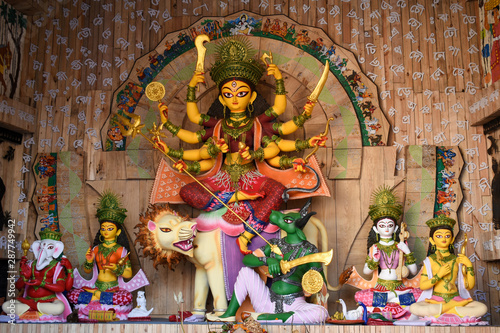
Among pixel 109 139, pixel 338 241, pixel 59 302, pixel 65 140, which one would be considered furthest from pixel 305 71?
pixel 59 302

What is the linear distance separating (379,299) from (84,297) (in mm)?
2358

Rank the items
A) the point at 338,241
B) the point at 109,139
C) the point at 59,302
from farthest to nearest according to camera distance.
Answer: the point at 109,139 < the point at 338,241 < the point at 59,302

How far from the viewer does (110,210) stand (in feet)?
16.7

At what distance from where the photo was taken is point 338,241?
17.4 ft

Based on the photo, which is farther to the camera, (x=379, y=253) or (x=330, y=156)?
(x=330, y=156)

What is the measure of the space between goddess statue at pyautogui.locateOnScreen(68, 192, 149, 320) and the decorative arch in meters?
0.82

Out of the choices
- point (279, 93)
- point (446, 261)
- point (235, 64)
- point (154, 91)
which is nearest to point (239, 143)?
point (279, 93)

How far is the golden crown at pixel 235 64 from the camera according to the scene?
17.0 ft

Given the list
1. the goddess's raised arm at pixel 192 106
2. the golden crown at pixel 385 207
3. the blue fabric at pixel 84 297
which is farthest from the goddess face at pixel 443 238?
the blue fabric at pixel 84 297

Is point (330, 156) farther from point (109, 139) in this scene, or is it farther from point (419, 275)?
point (109, 139)

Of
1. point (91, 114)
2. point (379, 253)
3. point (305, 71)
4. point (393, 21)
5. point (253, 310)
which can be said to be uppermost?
point (393, 21)

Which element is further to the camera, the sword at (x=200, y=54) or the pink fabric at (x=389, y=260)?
the sword at (x=200, y=54)

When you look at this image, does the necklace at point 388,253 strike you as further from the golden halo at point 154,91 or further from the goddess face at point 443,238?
the golden halo at point 154,91

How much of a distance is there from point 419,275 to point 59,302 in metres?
→ 2.88
